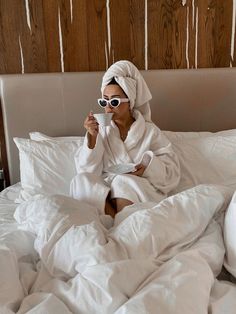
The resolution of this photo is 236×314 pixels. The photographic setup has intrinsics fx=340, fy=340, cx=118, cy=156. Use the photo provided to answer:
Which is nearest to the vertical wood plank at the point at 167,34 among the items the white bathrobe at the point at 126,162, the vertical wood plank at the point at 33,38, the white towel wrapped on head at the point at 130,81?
the white towel wrapped on head at the point at 130,81

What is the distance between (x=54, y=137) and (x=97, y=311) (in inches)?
54.5

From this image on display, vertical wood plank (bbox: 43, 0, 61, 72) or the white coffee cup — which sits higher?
vertical wood plank (bbox: 43, 0, 61, 72)

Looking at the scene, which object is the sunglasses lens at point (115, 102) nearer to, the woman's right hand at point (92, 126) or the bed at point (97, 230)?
the woman's right hand at point (92, 126)

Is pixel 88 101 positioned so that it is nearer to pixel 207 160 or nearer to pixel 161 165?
pixel 161 165

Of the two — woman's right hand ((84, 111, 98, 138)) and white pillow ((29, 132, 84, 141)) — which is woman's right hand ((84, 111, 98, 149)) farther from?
white pillow ((29, 132, 84, 141))

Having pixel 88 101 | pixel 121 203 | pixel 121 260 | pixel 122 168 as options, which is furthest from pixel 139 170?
pixel 121 260

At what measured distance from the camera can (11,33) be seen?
1.98m

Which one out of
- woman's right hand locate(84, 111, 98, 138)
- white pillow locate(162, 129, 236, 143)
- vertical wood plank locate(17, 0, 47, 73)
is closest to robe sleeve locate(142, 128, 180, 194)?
white pillow locate(162, 129, 236, 143)

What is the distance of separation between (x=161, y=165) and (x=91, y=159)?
0.35 m

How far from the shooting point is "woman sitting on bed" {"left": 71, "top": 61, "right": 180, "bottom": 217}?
5.20ft

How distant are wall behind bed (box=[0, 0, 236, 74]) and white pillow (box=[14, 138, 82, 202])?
53 centimetres

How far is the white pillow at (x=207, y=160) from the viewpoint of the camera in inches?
67.6

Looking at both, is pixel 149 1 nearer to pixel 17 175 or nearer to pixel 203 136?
pixel 203 136

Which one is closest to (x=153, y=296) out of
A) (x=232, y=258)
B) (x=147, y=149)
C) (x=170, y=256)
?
(x=170, y=256)
